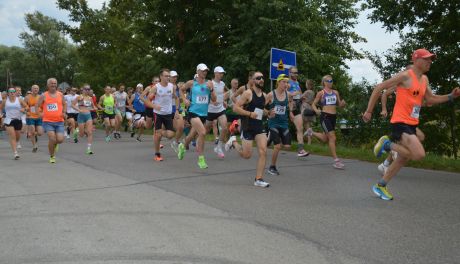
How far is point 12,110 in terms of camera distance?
13383mm

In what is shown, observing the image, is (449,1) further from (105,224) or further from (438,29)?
(105,224)

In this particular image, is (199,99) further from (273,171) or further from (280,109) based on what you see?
(273,171)

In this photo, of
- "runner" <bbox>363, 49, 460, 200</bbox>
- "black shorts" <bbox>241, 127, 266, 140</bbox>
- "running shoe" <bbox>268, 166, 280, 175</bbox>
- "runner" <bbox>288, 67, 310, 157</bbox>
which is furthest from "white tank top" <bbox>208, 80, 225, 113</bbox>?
"runner" <bbox>363, 49, 460, 200</bbox>

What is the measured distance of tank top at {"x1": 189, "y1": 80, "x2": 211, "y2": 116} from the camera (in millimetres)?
10680

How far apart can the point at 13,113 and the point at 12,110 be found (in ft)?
0.37

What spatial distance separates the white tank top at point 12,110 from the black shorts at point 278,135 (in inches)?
301

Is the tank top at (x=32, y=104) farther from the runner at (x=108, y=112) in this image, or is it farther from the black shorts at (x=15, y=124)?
the runner at (x=108, y=112)

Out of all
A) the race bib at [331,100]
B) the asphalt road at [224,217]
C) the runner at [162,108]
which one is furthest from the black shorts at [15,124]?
the race bib at [331,100]

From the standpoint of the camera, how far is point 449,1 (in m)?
12.4

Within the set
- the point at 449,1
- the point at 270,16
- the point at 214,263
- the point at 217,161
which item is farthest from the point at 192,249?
the point at 270,16

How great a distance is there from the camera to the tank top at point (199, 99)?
35.0ft

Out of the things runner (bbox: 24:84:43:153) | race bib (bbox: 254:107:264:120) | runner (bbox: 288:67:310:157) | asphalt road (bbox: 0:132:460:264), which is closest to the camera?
asphalt road (bbox: 0:132:460:264)

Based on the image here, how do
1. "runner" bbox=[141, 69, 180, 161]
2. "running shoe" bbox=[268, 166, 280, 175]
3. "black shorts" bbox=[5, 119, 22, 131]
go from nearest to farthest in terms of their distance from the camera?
"running shoe" bbox=[268, 166, 280, 175] → "runner" bbox=[141, 69, 180, 161] → "black shorts" bbox=[5, 119, 22, 131]

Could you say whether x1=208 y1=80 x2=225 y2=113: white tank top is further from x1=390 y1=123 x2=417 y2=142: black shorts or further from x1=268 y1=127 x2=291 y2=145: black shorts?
x1=390 y1=123 x2=417 y2=142: black shorts
